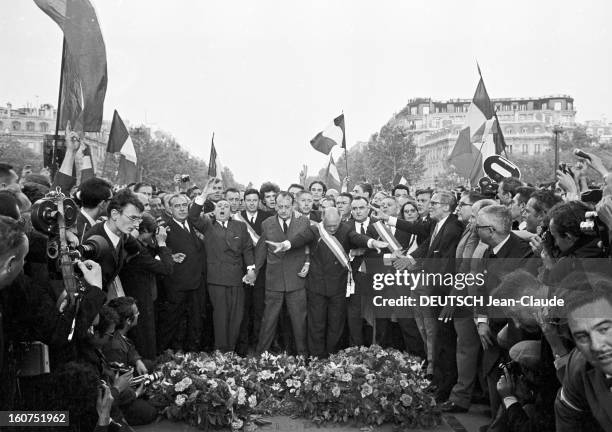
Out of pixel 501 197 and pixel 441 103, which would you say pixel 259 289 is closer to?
pixel 501 197

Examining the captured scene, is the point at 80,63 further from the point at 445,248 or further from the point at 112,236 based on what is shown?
the point at 445,248

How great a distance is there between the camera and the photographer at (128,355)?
5.72m

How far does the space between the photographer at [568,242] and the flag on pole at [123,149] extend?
1043cm

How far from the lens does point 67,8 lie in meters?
6.94

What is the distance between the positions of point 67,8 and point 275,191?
500 cm

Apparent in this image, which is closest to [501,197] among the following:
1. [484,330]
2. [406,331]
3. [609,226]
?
[406,331]

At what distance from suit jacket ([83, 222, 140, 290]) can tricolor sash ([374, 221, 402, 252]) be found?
12.2 ft

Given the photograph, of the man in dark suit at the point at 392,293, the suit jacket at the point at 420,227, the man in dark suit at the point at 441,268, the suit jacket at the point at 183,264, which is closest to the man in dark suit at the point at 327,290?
the man in dark suit at the point at 392,293

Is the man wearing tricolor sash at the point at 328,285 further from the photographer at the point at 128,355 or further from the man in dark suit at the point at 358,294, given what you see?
the photographer at the point at 128,355

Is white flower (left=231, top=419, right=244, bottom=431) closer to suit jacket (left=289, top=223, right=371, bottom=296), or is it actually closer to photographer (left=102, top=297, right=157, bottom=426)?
photographer (left=102, top=297, right=157, bottom=426)

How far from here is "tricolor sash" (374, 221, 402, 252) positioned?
9281mm

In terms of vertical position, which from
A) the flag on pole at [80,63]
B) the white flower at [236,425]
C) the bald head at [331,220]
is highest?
the flag on pole at [80,63]

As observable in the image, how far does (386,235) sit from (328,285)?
3.51ft

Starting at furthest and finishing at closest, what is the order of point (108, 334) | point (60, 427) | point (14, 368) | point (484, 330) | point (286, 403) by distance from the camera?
point (286, 403), point (484, 330), point (108, 334), point (60, 427), point (14, 368)
